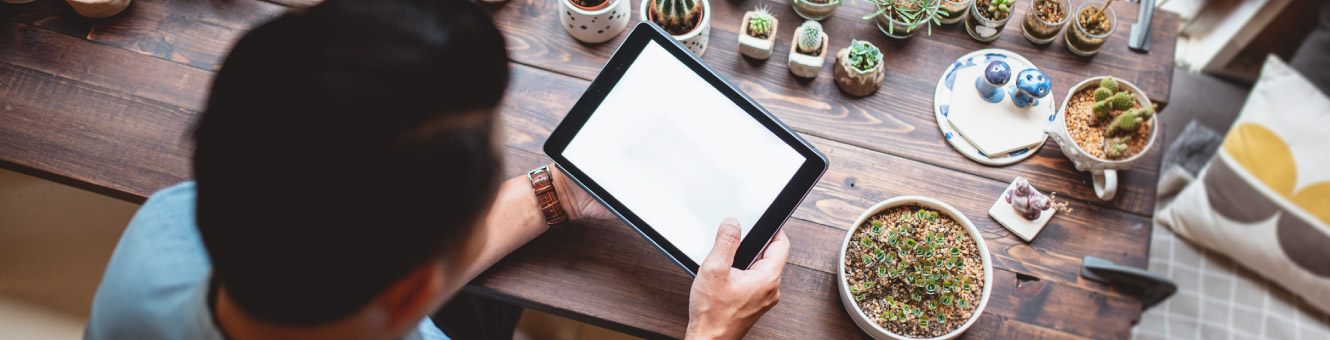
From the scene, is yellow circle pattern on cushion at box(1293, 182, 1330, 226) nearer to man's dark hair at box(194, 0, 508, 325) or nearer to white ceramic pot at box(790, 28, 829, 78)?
white ceramic pot at box(790, 28, 829, 78)

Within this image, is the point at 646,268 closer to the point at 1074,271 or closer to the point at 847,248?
the point at 847,248

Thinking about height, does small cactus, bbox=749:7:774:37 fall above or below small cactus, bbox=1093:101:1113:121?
above

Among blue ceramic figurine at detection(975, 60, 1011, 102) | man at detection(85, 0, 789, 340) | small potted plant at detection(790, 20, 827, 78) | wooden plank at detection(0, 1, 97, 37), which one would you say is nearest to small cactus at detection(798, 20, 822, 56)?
small potted plant at detection(790, 20, 827, 78)

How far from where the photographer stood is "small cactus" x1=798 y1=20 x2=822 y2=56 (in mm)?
1114

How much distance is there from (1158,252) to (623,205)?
4.78ft

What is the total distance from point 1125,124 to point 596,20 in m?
0.89

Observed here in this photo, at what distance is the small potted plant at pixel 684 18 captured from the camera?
1.10 m

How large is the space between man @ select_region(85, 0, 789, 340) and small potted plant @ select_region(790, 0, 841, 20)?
27.9 inches

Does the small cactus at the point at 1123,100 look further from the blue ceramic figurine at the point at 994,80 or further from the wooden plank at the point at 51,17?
the wooden plank at the point at 51,17

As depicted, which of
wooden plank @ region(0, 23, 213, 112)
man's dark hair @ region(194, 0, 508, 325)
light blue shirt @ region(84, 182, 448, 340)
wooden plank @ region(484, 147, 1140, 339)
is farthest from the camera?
wooden plank @ region(0, 23, 213, 112)

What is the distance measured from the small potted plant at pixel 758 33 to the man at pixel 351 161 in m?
0.61

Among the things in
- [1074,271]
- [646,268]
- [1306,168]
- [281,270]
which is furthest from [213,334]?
[1306,168]

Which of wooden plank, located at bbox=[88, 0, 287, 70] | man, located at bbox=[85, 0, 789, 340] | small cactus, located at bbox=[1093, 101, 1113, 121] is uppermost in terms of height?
man, located at bbox=[85, 0, 789, 340]

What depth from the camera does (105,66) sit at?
48.1 inches
